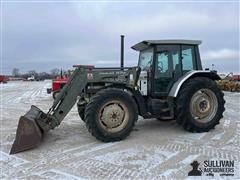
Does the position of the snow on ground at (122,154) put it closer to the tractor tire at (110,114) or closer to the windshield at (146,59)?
the tractor tire at (110,114)

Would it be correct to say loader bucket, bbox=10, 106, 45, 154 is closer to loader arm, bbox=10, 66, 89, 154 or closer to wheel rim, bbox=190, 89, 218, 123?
loader arm, bbox=10, 66, 89, 154

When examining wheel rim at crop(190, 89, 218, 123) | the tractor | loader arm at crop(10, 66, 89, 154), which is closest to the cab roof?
the tractor

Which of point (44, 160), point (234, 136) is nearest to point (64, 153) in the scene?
point (44, 160)

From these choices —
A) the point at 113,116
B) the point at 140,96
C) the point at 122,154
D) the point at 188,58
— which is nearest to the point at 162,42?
the point at 188,58

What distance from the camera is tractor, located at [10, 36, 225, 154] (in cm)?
538

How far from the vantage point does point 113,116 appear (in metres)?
5.57

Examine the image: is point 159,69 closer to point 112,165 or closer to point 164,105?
point 164,105

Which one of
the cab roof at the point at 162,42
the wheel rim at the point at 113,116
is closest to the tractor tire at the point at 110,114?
the wheel rim at the point at 113,116

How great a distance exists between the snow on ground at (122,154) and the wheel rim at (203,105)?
404 mm

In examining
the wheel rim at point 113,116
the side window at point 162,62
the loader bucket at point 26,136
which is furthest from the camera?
the side window at point 162,62

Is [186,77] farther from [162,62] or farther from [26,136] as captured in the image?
[26,136]

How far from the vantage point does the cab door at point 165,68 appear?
636 cm

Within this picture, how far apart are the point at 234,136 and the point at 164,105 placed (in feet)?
5.54

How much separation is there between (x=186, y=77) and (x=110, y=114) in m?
2.04
